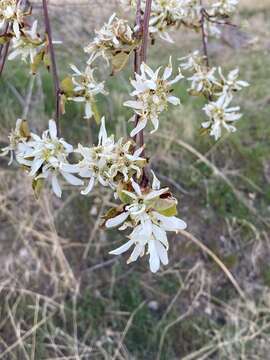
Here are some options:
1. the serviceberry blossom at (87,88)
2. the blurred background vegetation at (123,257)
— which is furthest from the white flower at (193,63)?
the blurred background vegetation at (123,257)

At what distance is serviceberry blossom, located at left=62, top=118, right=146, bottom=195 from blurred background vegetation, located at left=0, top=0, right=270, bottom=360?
108 cm

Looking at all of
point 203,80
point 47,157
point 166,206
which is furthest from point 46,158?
point 203,80

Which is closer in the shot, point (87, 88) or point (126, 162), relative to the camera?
point (126, 162)

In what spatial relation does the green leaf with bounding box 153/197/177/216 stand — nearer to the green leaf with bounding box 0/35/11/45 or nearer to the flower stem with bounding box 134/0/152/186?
the flower stem with bounding box 134/0/152/186

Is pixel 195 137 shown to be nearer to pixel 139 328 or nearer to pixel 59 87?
pixel 139 328

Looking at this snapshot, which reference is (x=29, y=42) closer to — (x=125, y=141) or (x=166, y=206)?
(x=125, y=141)

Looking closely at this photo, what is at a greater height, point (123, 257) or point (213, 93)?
point (213, 93)

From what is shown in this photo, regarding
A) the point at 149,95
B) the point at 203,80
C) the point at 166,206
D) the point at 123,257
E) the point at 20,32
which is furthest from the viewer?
the point at 123,257

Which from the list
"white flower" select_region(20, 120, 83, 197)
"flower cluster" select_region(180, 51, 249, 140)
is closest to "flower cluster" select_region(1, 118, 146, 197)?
"white flower" select_region(20, 120, 83, 197)

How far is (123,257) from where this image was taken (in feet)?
6.45

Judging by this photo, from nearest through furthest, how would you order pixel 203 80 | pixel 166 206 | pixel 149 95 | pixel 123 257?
1. pixel 166 206
2. pixel 149 95
3. pixel 203 80
4. pixel 123 257

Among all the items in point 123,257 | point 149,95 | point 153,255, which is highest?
point 149,95

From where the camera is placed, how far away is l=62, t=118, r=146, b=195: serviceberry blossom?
1.83 ft

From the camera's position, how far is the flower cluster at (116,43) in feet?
2.09
